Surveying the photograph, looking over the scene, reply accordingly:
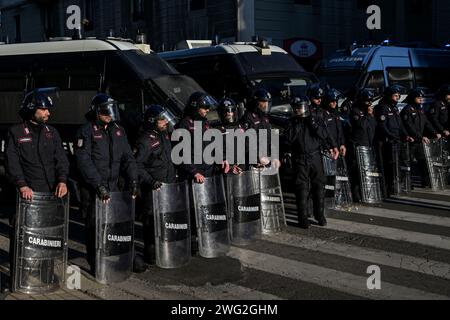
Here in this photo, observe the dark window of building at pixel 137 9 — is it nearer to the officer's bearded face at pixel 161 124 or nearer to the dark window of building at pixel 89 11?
the dark window of building at pixel 89 11

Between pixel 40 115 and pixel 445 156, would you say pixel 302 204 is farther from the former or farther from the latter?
pixel 445 156

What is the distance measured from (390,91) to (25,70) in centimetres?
658

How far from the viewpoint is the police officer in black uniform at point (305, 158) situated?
338 inches

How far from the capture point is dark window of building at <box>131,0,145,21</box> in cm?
2719

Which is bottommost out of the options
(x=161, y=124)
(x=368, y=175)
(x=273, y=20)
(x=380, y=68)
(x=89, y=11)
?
(x=368, y=175)

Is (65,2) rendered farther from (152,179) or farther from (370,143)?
(152,179)

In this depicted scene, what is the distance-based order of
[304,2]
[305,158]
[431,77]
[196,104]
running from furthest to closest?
[304,2], [431,77], [305,158], [196,104]

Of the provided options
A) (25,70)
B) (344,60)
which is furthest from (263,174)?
(344,60)

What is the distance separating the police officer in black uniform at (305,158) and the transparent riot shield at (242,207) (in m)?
0.90

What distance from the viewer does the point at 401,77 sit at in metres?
16.7

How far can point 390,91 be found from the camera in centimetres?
1077

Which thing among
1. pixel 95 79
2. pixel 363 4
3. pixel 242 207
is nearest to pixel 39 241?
pixel 242 207

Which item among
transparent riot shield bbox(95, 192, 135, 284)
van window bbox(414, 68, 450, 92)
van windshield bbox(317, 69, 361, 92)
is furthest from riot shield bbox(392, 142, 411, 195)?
van window bbox(414, 68, 450, 92)

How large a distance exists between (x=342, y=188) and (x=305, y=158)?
58.0 inches
